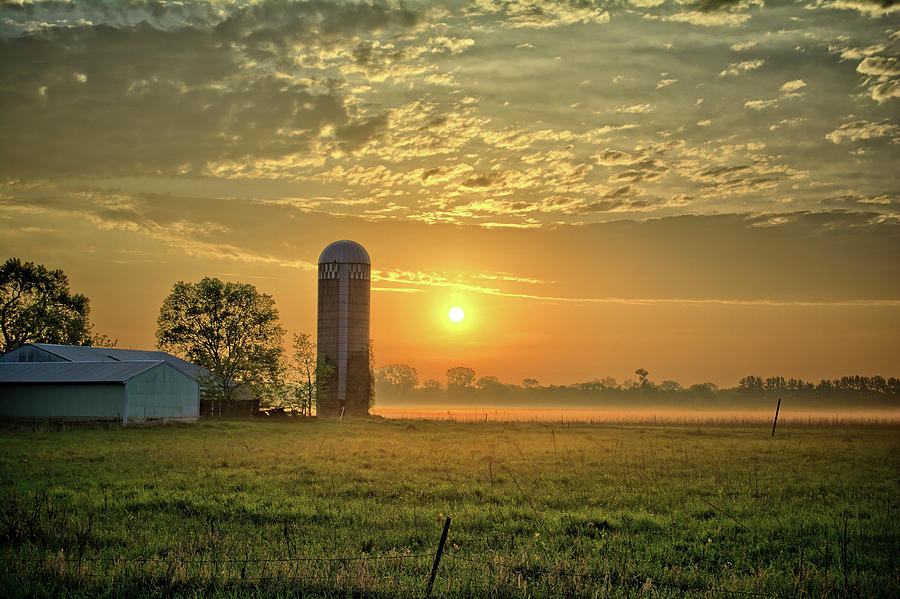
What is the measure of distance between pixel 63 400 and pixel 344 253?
2963 cm

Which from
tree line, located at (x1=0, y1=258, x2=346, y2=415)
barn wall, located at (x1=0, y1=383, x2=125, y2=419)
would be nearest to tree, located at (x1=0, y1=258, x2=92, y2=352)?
tree line, located at (x1=0, y1=258, x2=346, y2=415)

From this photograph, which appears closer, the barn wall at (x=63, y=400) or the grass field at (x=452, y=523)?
the grass field at (x=452, y=523)

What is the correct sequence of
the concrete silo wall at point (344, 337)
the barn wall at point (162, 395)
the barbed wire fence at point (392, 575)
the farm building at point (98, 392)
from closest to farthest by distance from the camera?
the barbed wire fence at point (392, 575) < the farm building at point (98, 392) < the barn wall at point (162, 395) < the concrete silo wall at point (344, 337)

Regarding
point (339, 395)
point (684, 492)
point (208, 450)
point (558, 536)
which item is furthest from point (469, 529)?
point (339, 395)

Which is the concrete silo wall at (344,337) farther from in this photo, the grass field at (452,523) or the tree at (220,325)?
the grass field at (452,523)

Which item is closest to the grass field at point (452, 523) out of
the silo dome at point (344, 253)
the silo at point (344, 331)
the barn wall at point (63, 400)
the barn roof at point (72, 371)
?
the barn wall at point (63, 400)

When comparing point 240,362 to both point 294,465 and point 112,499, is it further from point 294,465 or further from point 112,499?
point 112,499

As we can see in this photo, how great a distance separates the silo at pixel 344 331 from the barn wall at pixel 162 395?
52.1ft

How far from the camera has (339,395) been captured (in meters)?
71.4

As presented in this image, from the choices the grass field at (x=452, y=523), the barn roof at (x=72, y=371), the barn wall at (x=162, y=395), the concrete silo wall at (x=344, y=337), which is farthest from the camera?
the concrete silo wall at (x=344, y=337)

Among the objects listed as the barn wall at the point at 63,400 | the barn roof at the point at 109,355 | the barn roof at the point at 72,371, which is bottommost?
the barn wall at the point at 63,400

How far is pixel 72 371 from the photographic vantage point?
5462 centimetres

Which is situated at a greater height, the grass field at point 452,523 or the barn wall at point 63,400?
the barn wall at point 63,400

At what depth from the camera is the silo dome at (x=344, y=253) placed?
2889 inches
